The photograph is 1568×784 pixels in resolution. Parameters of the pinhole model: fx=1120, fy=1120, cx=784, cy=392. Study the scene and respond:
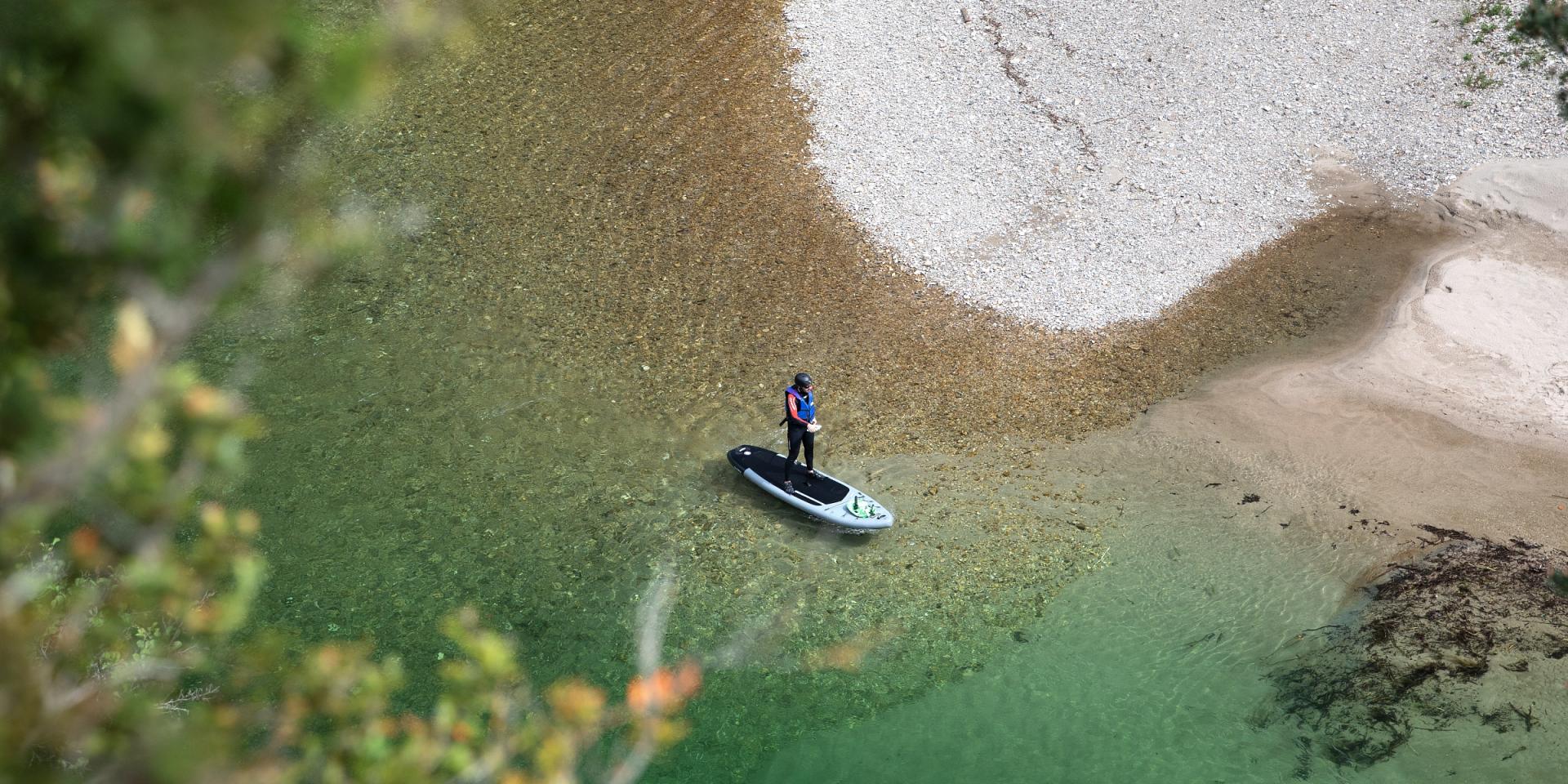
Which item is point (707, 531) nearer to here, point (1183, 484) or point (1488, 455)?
point (1183, 484)

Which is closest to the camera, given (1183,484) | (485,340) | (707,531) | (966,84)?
(707,531)

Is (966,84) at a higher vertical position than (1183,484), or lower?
higher

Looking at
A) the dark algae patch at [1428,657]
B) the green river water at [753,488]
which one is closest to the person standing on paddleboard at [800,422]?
the green river water at [753,488]

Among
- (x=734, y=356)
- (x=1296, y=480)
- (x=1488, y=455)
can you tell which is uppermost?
(x=734, y=356)

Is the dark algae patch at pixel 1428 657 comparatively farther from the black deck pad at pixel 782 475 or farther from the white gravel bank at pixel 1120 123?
the white gravel bank at pixel 1120 123

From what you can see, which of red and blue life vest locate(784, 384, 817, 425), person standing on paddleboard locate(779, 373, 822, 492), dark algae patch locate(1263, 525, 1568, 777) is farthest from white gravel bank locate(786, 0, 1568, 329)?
dark algae patch locate(1263, 525, 1568, 777)

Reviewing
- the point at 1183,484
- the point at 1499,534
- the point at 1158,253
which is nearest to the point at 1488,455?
the point at 1499,534

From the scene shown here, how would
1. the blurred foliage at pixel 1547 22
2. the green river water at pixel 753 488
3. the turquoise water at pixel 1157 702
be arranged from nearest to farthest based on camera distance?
the blurred foliage at pixel 1547 22
the turquoise water at pixel 1157 702
the green river water at pixel 753 488
